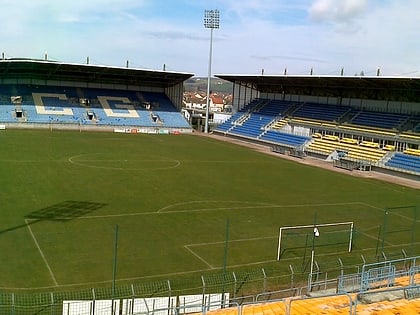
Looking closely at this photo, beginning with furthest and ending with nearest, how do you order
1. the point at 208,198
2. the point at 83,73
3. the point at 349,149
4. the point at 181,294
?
the point at 83,73 → the point at 349,149 → the point at 208,198 → the point at 181,294

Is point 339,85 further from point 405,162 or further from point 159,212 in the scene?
point 159,212

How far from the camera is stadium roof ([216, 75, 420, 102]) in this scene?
1941 inches

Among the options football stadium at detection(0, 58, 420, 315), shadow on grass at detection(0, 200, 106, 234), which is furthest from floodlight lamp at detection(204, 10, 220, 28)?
shadow on grass at detection(0, 200, 106, 234)

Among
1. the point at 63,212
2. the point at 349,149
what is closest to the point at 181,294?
the point at 63,212

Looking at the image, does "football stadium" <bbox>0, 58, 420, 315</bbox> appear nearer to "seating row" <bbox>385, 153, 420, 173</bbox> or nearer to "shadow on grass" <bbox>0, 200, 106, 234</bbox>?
"shadow on grass" <bbox>0, 200, 106, 234</bbox>

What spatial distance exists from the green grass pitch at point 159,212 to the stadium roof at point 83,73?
66.0 feet

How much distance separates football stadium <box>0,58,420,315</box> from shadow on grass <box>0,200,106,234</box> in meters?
0.09

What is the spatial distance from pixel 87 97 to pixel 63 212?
48612 millimetres

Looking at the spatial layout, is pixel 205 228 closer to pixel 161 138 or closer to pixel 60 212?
pixel 60 212

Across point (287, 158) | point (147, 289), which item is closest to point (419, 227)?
point (147, 289)

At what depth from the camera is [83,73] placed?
226ft

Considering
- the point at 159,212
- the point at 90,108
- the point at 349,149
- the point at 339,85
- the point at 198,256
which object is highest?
the point at 339,85

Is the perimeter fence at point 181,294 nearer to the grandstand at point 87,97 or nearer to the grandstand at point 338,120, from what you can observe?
the grandstand at point 338,120

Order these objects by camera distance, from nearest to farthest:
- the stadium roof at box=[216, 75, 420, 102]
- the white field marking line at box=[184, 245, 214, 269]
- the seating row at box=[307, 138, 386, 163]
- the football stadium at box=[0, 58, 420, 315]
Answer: the football stadium at box=[0, 58, 420, 315]
the white field marking line at box=[184, 245, 214, 269]
the seating row at box=[307, 138, 386, 163]
the stadium roof at box=[216, 75, 420, 102]
